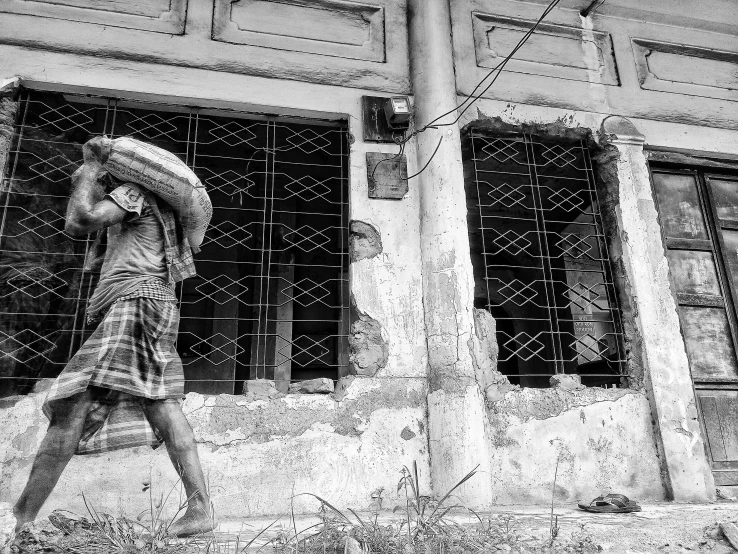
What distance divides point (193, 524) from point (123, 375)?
64 cm

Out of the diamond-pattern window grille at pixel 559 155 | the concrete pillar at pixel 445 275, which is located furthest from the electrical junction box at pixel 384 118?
the diamond-pattern window grille at pixel 559 155

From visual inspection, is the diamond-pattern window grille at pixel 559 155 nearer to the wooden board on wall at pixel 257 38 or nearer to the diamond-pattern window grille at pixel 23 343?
the wooden board on wall at pixel 257 38

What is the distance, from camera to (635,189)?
4.49 m

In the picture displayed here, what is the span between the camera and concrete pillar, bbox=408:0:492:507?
349 cm

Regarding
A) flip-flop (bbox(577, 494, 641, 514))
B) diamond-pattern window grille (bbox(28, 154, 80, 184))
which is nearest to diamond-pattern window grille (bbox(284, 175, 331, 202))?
diamond-pattern window grille (bbox(28, 154, 80, 184))

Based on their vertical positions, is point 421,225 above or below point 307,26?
below

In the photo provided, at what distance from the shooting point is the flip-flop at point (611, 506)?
318cm

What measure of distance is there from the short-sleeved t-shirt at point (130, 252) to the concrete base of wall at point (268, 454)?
3.61 ft

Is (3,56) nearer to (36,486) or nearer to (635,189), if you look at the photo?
(36,486)

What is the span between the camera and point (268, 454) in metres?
3.45

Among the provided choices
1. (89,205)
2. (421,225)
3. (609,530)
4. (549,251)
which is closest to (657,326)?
(421,225)

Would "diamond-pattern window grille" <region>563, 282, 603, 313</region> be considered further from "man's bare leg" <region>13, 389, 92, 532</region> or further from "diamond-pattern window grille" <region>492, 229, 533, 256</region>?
"man's bare leg" <region>13, 389, 92, 532</region>

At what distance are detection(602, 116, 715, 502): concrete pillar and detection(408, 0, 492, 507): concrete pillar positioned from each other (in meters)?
1.24

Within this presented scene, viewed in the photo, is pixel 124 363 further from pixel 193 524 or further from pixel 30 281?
pixel 30 281
